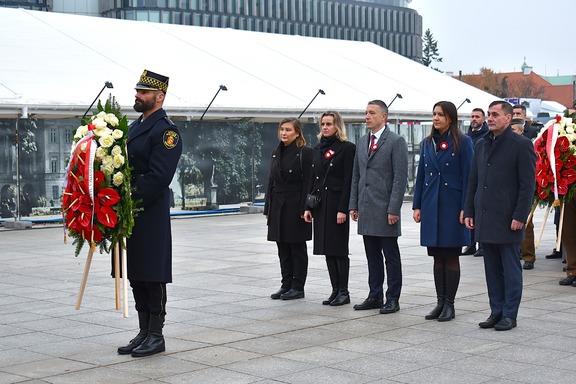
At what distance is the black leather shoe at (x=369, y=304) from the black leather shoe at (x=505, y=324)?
4.70 feet

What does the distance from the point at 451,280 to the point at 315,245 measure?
1.61 meters

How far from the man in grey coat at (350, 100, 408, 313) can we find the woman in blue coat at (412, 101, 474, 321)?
12.0 inches

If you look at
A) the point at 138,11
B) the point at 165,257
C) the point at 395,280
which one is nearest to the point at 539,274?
the point at 395,280

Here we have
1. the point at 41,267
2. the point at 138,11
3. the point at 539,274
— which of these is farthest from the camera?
the point at 138,11

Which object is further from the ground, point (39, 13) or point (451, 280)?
point (39, 13)

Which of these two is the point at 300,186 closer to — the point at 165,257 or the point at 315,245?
the point at 315,245

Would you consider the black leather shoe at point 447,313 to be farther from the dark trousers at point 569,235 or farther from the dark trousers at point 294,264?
the dark trousers at point 569,235

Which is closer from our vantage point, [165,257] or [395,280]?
[165,257]

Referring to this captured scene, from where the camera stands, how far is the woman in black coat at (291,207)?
33.1 ft

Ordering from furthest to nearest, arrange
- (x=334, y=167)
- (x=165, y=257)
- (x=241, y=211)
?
(x=241, y=211), (x=334, y=167), (x=165, y=257)

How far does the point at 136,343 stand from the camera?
734 centimetres

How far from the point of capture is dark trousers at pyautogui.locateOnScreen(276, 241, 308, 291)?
1011 centimetres

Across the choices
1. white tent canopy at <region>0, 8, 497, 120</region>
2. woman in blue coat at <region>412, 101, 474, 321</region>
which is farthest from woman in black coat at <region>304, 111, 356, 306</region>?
white tent canopy at <region>0, 8, 497, 120</region>

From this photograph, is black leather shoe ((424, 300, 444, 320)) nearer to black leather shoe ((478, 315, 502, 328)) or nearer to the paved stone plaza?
the paved stone plaza
